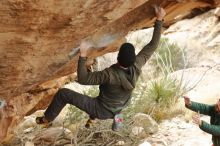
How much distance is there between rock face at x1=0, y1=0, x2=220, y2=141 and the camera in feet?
13.7

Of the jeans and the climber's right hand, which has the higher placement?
the climber's right hand

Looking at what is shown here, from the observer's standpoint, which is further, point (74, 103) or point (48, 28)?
point (74, 103)

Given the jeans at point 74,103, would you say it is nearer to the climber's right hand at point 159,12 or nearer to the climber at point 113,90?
the climber at point 113,90

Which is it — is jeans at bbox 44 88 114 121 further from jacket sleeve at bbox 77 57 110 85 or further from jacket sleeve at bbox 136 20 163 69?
jacket sleeve at bbox 136 20 163 69

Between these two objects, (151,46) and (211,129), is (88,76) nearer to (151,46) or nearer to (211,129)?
(151,46)

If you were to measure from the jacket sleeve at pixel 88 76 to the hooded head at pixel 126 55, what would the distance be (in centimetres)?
22

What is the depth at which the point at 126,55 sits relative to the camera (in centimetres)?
532

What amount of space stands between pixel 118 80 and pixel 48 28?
1313 millimetres

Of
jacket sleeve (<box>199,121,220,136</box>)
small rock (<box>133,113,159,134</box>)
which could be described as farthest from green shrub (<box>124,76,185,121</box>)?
jacket sleeve (<box>199,121,220,136</box>)

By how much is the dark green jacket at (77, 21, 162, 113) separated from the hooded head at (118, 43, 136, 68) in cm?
13

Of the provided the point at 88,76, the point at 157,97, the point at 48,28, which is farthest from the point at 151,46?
the point at 157,97

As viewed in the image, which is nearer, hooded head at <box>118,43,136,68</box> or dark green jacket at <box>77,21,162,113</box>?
hooded head at <box>118,43,136,68</box>

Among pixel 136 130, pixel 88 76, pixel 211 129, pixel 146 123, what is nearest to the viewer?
pixel 88 76

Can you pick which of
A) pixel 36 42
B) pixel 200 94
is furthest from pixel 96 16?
pixel 200 94
